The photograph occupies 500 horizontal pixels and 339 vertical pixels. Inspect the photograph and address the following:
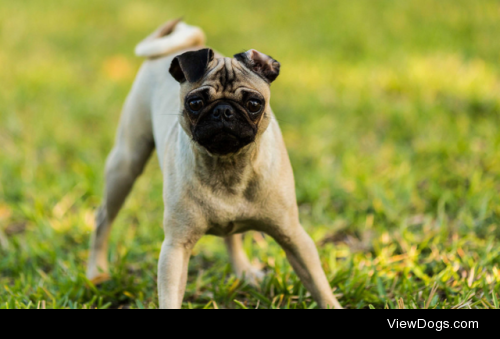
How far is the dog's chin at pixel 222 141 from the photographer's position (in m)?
2.88

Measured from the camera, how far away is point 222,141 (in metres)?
2.90

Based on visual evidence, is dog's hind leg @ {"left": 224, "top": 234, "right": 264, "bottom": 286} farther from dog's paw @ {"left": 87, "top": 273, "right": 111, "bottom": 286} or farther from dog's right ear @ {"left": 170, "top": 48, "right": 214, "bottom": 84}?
dog's right ear @ {"left": 170, "top": 48, "right": 214, "bottom": 84}

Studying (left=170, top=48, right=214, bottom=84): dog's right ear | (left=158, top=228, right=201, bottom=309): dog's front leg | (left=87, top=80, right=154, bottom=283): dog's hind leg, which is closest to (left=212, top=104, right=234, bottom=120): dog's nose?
(left=170, top=48, right=214, bottom=84): dog's right ear

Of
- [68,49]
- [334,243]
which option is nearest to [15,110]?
[68,49]

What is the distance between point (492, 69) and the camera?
782 cm

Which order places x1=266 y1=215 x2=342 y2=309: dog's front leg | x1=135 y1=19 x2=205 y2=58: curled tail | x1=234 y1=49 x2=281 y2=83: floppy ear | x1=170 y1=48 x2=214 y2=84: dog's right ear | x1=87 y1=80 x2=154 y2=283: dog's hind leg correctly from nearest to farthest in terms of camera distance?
x1=170 y1=48 x2=214 y2=84: dog's right ear
x1=234 y1=49 x2=281 y2=83: floppy ear
x1=266 y1=215 x2=342 y2=309: dog's front leg
x1=87 y1=80 x2=154 y2=283: dog's hind leg
x1=135 y1=19 x2=205 y2=58: curled tail

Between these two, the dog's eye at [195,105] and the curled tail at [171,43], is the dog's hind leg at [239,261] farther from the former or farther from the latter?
the dog's eye at [195,105]

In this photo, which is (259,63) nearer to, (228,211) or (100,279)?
(228,211)

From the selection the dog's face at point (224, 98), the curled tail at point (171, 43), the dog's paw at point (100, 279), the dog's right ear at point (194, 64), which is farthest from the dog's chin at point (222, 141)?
the dog's paw at point (100, 279)

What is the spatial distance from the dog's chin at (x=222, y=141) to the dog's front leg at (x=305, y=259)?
0.65 m
